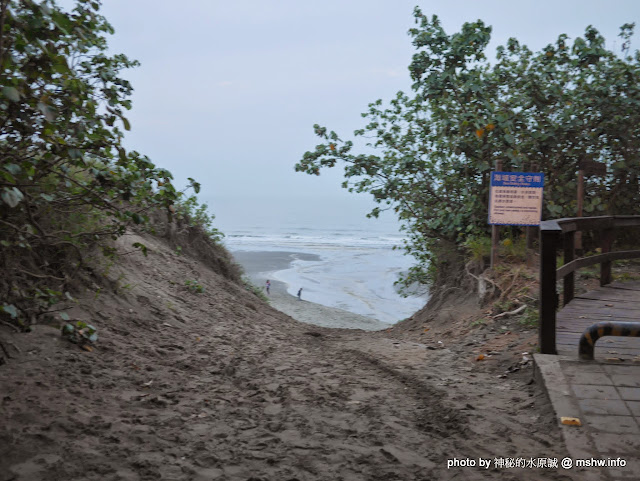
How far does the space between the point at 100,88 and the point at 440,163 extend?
824 cm

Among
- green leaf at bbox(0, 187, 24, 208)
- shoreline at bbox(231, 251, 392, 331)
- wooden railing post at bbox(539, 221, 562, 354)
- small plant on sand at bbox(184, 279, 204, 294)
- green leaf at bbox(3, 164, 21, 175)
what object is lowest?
shoreline at bbox(231, 251, 392, 331)

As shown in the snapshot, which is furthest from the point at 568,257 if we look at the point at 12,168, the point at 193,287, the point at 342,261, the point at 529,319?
the point at 342,261

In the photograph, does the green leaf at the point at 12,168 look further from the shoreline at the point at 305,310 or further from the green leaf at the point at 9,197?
the shoreline at the point at 305,310

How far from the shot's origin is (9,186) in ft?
10.7

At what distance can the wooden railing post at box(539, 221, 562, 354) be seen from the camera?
182 inches

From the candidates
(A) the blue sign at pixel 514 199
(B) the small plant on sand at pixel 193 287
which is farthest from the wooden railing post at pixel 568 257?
(B) the small plant on sand at pixel 193 287

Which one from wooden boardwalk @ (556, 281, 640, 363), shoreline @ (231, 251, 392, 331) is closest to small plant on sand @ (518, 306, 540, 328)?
wooden boardwalk @ (556, 281, 640, 363)

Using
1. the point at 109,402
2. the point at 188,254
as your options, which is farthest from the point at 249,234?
the point at 109,402

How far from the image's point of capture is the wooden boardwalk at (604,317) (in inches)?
190

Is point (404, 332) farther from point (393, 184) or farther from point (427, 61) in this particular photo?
point (427, 61)

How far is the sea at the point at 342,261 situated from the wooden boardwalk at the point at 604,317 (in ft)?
23.6

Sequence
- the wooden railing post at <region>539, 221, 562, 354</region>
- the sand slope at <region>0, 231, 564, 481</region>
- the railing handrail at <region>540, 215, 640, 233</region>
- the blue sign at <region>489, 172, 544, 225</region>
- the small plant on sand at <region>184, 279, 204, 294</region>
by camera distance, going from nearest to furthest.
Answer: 1. the sand slope at <region>0, 231, 564, 481</region>
2. the wooden railing post at <region>539, 221, 562, 354</region>
3. the railing handrail at <region>540, 215, 640, 233</region>
4. the blue sign at <region>489, 172, 544, 225</region>
5. the small plant on sand at <region>184, 279, 204, 294</region>

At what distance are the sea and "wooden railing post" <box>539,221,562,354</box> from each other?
9.25 metres

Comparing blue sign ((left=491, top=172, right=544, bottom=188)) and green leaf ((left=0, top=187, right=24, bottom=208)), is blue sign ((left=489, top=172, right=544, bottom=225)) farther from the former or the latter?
green leaf ((left=0, top=187, right=24, bottom=208))
